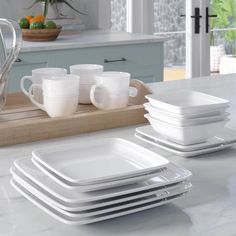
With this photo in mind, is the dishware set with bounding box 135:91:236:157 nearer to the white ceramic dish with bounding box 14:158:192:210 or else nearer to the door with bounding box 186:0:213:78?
the white ceramic dish with bounding box 14:158:192:210

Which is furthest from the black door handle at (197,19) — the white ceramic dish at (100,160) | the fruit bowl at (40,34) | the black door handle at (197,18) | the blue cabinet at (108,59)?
the white ceramic dish at (100,160)

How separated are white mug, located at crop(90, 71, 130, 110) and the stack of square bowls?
0.19 meters

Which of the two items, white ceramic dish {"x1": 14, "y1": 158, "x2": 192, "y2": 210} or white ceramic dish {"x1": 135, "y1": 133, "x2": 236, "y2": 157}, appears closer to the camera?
white ceramic dish {"x1": 14, "y1": 158, "x2": 192, "y2": 210}

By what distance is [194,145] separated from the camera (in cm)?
130

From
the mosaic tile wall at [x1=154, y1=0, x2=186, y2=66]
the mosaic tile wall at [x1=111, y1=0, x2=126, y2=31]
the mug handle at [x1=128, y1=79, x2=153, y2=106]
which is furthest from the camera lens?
the mosaic tile wall at [x1=154, y1=0, x2=186, y2=66]

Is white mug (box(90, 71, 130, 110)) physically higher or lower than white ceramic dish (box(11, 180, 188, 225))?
higher

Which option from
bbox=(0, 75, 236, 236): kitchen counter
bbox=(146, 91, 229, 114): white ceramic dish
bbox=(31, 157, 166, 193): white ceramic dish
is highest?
bbox=(146, 91, 229, 114): white ceramic dish

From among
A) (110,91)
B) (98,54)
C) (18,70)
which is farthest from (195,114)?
(98,54)

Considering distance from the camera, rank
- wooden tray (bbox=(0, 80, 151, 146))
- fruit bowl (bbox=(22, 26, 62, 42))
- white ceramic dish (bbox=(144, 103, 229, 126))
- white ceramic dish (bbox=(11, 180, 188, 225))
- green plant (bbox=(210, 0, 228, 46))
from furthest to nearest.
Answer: green plant (bbox=(210, 0, 228, 46)) → fruit bowl (bbox=(22, 26, 62, 42)) → wooden tray (bbox=(0, 80, 151, 146)) → white ceramic dish (bbox=(144, 103, 229, 126)) → white ceramic dish (bbox=(11, 180, 188, 225))

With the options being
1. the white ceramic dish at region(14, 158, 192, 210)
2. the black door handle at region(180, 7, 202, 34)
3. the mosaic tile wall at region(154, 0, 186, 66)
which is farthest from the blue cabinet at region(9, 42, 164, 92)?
the white ceramic dish at region(14, 158, 192, 210)

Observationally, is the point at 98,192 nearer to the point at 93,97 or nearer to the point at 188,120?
the point at 188,120

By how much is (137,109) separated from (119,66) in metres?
2.01

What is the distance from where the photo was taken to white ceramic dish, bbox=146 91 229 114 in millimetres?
1279

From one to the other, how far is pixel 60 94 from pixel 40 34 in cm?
200
